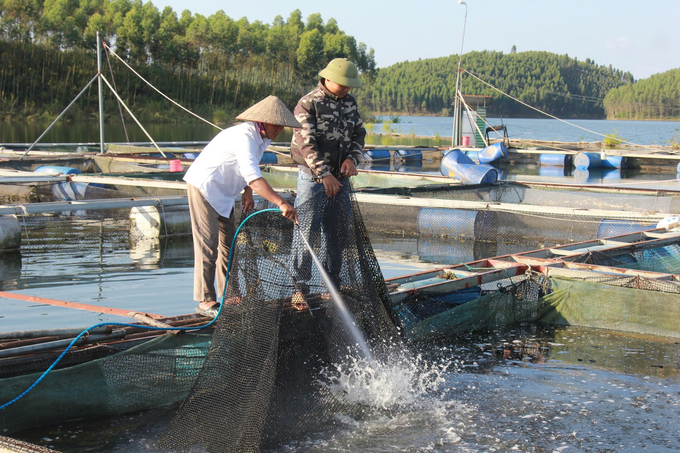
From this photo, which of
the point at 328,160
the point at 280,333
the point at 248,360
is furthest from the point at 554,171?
the point at 248,360

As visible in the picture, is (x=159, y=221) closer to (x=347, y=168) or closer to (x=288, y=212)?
(x=347, y=168)

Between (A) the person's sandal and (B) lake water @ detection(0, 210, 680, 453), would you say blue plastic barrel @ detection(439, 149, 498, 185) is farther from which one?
(A) the person's sandal

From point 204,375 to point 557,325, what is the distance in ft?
12.3

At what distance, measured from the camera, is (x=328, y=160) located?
16.0ft

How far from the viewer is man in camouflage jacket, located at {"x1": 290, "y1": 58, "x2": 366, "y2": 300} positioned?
4352mm

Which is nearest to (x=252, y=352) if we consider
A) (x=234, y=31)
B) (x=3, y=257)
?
(x=3, y=257)

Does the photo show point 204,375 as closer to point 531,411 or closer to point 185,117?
point 531,411

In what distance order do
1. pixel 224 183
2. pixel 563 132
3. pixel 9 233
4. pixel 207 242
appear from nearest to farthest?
pixel 224 183
pixel 207 242
pixel 9 233
pixel 563 132

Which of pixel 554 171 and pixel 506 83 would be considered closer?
pixel 554 171

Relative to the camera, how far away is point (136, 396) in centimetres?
406

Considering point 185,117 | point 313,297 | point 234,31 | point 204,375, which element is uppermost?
point 234,31

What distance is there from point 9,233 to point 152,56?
171 ft

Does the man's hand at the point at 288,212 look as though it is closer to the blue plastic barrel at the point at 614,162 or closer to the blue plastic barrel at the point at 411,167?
the blue plastic barrel at the point at 411,167

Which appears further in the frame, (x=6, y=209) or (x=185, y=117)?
(x=185, y=117)
